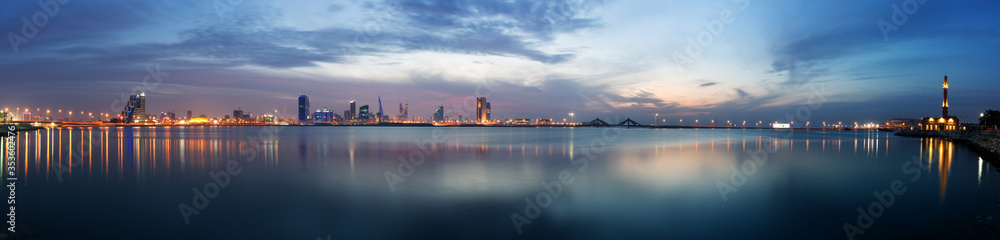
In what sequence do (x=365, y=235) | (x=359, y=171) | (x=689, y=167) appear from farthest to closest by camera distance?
(x=689, y=167)
(x=359, y=171)
(x=365, y=235)

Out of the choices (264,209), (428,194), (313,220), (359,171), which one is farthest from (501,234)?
(359,171)

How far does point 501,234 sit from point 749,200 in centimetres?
770

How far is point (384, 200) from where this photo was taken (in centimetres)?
1212

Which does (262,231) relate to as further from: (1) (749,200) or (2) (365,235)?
(1) (749,200)

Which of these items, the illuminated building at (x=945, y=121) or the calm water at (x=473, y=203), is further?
the illuminated building at (x=945, y=121)

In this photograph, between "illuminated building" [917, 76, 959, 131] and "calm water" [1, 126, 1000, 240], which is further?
"illuminated building" [917, 76, 959, 131]

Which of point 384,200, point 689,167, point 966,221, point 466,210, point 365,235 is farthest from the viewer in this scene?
point 689,167

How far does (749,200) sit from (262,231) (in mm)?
11710

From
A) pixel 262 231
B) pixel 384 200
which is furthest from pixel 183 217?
pixel 384 200

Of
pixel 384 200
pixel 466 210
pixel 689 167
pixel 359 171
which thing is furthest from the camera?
pixel 689 167

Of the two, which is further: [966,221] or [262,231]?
[966,221]

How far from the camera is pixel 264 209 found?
35.8 ft

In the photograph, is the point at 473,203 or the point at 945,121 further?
the point at 945,121

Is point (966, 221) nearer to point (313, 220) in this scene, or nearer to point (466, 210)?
point (466, 210)
